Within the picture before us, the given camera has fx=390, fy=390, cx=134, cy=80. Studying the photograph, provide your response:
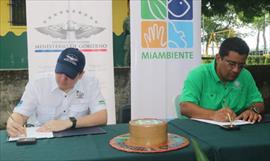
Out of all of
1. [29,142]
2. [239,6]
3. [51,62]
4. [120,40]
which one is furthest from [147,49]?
[120,40]

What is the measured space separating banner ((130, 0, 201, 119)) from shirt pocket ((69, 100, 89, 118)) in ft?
4.20

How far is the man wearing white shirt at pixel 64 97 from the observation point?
7.54 feet

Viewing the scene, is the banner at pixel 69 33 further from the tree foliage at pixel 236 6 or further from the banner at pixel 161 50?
the tree foliage at pixel 236 6

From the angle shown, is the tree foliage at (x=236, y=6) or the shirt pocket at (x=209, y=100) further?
the tree foliage at (x=236, y=6)

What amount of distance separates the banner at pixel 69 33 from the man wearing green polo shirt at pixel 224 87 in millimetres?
1266

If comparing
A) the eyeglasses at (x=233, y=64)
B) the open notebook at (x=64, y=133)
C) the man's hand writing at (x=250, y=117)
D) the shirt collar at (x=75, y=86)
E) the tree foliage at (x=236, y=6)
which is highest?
the tree foliage at (x=236, y=6)

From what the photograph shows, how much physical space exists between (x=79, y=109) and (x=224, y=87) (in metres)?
1.04

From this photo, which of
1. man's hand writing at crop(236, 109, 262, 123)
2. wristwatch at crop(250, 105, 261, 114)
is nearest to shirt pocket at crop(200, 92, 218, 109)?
wristwatch at crop(250, 105, 261, 114)

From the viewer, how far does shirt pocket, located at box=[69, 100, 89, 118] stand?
2.54 m

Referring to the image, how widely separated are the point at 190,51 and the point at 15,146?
256 centimetres

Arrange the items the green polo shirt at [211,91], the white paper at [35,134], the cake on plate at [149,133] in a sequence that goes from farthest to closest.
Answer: the green polo shirt at [211,91]
the white paper at [35,134]
the cake on plate at [149,133]

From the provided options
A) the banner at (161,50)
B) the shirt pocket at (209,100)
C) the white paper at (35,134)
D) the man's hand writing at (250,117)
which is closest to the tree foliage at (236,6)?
the banner at (161,50)

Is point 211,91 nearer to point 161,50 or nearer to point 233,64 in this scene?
point 233,64

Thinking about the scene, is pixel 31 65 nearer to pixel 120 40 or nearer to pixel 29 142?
pixel 29 142
